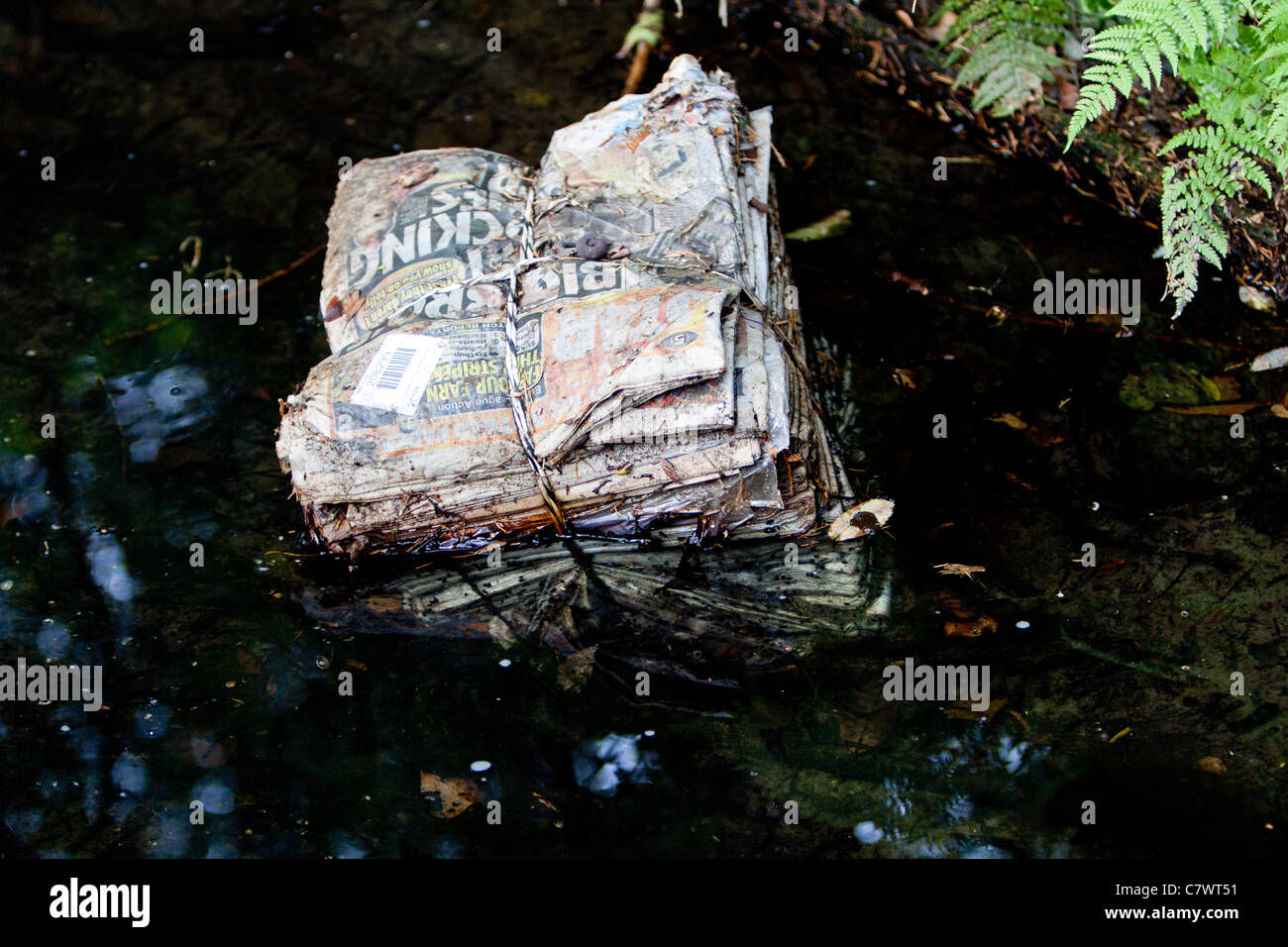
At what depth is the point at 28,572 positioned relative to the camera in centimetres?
281

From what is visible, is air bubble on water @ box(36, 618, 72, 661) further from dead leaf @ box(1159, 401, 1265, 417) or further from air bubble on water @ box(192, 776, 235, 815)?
dead leaf @ box(1159, 401, 1265, 417)

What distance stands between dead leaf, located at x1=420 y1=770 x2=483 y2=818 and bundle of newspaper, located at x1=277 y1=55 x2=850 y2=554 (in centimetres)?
71

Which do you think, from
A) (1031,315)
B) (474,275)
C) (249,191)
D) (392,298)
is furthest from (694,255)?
(249,191)

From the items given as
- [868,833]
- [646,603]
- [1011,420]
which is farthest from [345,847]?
[1011,420]

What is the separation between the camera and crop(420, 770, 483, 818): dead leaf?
229 cm

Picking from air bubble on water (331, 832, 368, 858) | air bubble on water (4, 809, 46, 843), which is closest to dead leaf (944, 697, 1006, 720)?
air bubble on water (331, 832, 368, 858)

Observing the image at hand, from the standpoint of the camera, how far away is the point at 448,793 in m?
2.32

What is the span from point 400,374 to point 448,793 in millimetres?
1056

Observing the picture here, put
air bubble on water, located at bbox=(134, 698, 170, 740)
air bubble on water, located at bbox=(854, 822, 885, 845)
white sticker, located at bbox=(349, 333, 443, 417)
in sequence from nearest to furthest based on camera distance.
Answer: air bubble on water, located at bbox=(854, 822, 885, 845), air bubble on water, located at bbox=(134, 698, 170, 740), white sticker, located at bbox=(349, 333, 443, 417)

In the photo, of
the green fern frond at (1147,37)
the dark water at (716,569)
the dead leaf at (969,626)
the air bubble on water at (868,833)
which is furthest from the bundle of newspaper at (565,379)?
the green fern frond at (1147,37)
